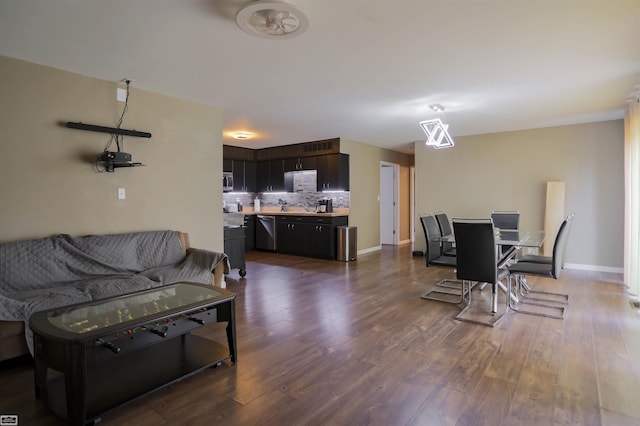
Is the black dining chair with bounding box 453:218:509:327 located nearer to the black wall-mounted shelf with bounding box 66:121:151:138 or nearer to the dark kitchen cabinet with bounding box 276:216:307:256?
the black wall-mounted shelf with bounding box 66:121:151:138

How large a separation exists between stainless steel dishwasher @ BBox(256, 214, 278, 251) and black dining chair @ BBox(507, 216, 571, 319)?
16.0 feet

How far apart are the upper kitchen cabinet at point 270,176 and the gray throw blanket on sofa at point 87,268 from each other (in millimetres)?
4195

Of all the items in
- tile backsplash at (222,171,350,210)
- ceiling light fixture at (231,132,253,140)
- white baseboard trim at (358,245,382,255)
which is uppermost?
ceiling light fixture at (231,132,253,140)

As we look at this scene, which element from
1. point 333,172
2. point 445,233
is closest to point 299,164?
point 333,172

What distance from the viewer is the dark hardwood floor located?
198cm

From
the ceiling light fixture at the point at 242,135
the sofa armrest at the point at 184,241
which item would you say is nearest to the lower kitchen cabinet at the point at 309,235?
the ceiling light fixture at the point at 242,135

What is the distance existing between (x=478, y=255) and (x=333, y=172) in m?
4.02

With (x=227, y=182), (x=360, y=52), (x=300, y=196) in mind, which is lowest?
(x=300, y=196)

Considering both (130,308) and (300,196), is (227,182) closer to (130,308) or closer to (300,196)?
(300,196)

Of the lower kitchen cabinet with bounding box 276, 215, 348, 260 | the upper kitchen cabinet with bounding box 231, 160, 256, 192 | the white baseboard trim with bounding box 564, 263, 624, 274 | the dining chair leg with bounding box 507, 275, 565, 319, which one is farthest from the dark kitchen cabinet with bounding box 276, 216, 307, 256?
the white baseboard trim with bounding box 564, 263, 624, 274

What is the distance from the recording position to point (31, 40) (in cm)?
273

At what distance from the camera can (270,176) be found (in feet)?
27.0

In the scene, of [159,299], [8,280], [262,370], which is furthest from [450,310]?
[8,280]

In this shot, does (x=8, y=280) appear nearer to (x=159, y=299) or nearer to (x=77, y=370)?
(x=159, y=299)
